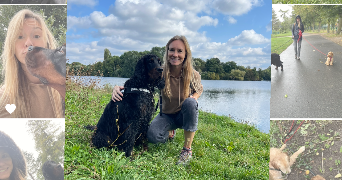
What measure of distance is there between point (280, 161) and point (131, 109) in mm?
1639

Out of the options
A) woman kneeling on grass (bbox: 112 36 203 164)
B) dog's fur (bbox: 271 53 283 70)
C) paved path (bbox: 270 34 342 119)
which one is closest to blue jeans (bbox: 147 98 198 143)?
woman kneeling on grass (bbox: 112 36 203 164)

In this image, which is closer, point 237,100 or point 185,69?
point 185,69

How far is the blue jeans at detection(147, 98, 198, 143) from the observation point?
99.0 inches

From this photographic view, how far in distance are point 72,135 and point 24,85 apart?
0.83 m

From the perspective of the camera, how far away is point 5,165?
1.95 m

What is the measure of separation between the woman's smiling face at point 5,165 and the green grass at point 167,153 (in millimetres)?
478

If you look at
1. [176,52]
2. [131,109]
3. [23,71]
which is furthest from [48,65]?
[176,52]

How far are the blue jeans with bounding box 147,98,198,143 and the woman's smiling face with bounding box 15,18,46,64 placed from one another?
149 cm

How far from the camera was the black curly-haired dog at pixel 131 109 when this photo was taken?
7.15 feet

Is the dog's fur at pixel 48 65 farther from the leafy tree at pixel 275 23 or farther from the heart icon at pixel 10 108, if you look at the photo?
the leafy tree at pixel 275 23

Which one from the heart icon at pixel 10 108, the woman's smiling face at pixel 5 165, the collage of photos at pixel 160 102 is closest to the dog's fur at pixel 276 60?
the collage of photos at pixel 160 102

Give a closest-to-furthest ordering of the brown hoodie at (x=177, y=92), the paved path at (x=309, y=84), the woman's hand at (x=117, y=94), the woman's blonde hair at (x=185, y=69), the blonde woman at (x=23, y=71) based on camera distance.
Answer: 1. the blonde woman at (x=23, y=71)
2. the paved path at (x=309, y=84)
3. the woman's hand at (x=117, y=94)
4. the woman's blonde hair at (x=185, y=69)
5. the brown hoodie at (x=177, y=92)

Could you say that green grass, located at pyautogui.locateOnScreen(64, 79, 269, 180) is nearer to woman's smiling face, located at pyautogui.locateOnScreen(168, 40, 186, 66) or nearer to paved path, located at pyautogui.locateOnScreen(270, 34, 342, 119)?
paved path, located at pyautogui.locateOnScreen(270, 34, 342, 119)

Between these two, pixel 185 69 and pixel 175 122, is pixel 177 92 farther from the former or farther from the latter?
pixel 175 122
